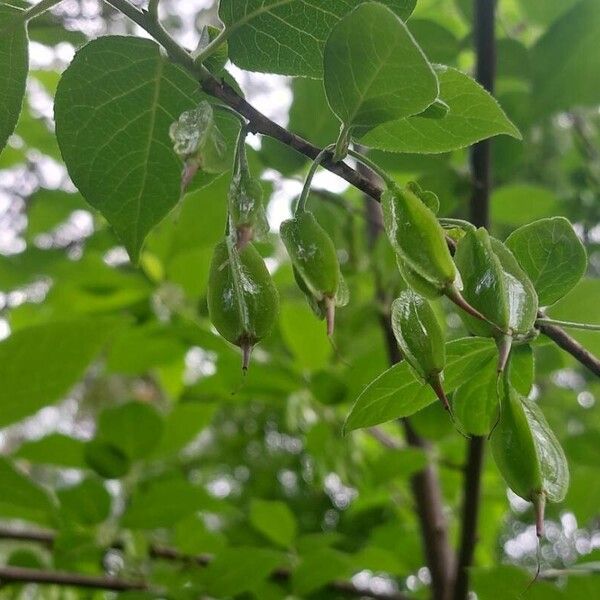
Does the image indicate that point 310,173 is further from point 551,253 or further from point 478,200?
point 478,200

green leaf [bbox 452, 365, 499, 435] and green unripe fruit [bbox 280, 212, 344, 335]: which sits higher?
green unripe fruit [bbox 280, 212, 344, 335]

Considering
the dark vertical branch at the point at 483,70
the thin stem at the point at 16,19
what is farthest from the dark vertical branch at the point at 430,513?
the thin stem at the point at 16,19

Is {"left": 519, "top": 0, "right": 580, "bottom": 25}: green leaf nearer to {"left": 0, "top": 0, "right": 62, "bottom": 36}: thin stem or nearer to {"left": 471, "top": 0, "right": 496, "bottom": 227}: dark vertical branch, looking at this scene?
{"left": 471, "top": 0, "right": 496, "bottom": 227}: dark vertical branch

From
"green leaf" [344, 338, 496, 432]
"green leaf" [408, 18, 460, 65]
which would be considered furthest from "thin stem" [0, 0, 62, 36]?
"green leaf" [408, 18, 460, 65]

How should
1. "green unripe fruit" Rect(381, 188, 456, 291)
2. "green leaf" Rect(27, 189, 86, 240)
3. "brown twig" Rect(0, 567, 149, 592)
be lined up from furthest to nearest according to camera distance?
"green leaf" Rect(27, 189, 86, 240) < "brown twig" Rect(0, 567, 149, 592) < "green unripe fruit" Rect(381, 188, 456, 291)

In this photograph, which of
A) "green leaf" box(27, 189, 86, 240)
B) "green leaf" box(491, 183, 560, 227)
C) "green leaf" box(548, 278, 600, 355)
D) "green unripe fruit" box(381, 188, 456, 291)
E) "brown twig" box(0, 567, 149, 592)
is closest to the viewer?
"green unripe fruit" box(381, 188, 456, 291)

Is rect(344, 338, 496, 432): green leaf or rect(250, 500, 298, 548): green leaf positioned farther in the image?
rect(250, 500, 298, 548): green leaf

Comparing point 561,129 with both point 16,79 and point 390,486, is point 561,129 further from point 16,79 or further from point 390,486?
point 16,79

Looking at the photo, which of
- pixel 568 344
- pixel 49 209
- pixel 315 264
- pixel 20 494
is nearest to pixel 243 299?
pixel 315 264
